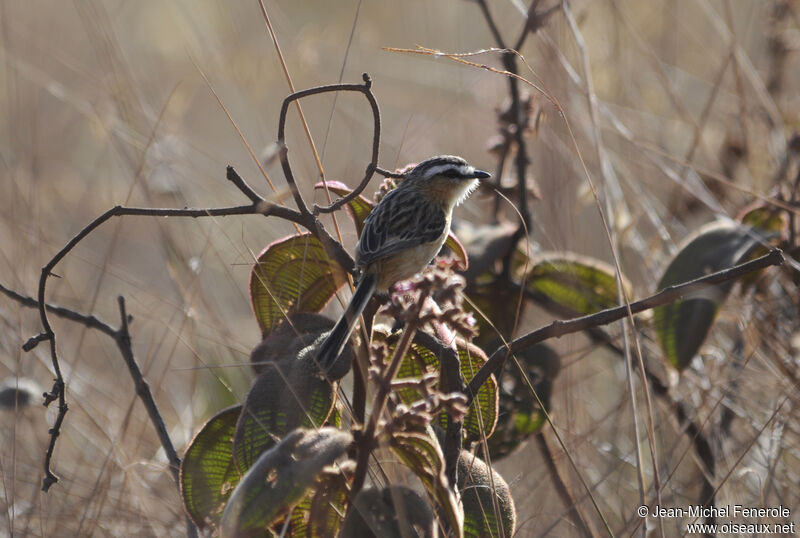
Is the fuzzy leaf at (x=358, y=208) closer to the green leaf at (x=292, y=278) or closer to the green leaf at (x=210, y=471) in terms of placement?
the green leaf at (x=292, y=278)

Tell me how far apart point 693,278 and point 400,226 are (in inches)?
34.3

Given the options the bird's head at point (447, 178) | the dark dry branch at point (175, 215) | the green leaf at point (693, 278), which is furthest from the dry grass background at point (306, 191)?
the dark dry branch at point (175, 215)

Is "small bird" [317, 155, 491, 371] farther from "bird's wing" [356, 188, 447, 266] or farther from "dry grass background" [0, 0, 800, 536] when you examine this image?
"dry grass background" [0, 0, 800, 536]

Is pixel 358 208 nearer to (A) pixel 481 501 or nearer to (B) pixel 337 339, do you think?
(B) pixel 337 339

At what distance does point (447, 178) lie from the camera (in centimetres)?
272

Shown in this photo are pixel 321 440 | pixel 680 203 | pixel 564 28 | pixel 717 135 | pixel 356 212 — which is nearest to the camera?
pixel 321 440

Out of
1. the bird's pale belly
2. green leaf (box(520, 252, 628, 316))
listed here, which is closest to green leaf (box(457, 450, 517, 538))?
the bird's pale belly

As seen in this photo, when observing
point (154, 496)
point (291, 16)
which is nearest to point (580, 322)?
point (154, 496)

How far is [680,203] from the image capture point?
12.5 ft

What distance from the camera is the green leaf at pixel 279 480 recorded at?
1.20 m

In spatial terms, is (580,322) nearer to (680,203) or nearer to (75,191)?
(680,203)

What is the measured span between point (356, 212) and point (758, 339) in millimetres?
1574

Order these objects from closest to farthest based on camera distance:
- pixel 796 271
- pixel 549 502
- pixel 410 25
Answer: pixel 796 271 → pixel 549 502 → pixel 410 25

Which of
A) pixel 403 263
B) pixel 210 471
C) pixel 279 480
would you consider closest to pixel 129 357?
pixel 210 471
